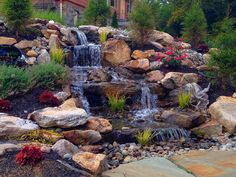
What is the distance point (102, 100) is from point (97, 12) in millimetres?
7192

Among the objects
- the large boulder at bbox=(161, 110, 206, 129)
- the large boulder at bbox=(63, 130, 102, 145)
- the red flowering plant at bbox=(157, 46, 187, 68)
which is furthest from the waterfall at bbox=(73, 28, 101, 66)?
the large boulder at bbox=(63, 130, 102, 145)

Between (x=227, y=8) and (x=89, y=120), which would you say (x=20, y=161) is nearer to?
(x=89, y=120)

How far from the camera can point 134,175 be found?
5.08 meters

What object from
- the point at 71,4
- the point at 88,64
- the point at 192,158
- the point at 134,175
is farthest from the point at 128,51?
the point at 71,4

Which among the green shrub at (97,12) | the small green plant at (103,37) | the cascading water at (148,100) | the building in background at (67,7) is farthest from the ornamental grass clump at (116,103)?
the building in background at (67,7)

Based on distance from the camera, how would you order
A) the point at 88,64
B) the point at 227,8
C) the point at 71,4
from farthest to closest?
the point at 71,4, the point at 227,8, the point at 88,64

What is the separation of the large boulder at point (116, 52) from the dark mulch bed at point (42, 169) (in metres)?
7.26

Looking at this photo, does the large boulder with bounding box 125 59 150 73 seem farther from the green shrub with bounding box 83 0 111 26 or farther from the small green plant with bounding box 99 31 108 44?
the green shrub with bounding box 83 0 111 26

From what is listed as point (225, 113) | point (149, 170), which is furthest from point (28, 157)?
point (225, 113)

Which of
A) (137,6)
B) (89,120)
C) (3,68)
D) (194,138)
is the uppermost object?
(137,6)

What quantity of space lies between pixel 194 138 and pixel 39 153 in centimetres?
426

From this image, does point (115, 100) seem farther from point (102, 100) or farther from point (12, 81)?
point (12, 81)

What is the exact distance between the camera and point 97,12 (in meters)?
16.3

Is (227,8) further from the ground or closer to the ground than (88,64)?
further from the ground
